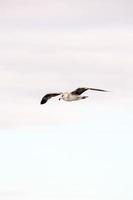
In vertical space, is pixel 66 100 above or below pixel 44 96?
below

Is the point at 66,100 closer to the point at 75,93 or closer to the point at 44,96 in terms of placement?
the point at 75,93

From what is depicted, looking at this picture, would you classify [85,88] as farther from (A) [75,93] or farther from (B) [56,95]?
(B) [56,95]

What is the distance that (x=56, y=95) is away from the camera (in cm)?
8138

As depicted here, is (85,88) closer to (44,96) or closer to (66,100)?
(66,100)

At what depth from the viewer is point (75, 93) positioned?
77375 mm

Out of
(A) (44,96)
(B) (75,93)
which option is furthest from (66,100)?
(A) (44,96)

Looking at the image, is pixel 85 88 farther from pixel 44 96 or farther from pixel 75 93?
pixel 44 96

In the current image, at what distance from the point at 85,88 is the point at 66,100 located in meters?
3.69

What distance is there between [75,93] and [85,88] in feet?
6.68

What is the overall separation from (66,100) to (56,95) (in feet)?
14.5

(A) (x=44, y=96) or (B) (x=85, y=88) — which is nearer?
(B) (x=85, y=88)

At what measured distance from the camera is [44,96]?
3332 inches

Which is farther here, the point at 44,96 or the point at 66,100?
the point at 44,96

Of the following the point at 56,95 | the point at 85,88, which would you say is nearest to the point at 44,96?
the point at 56,95
